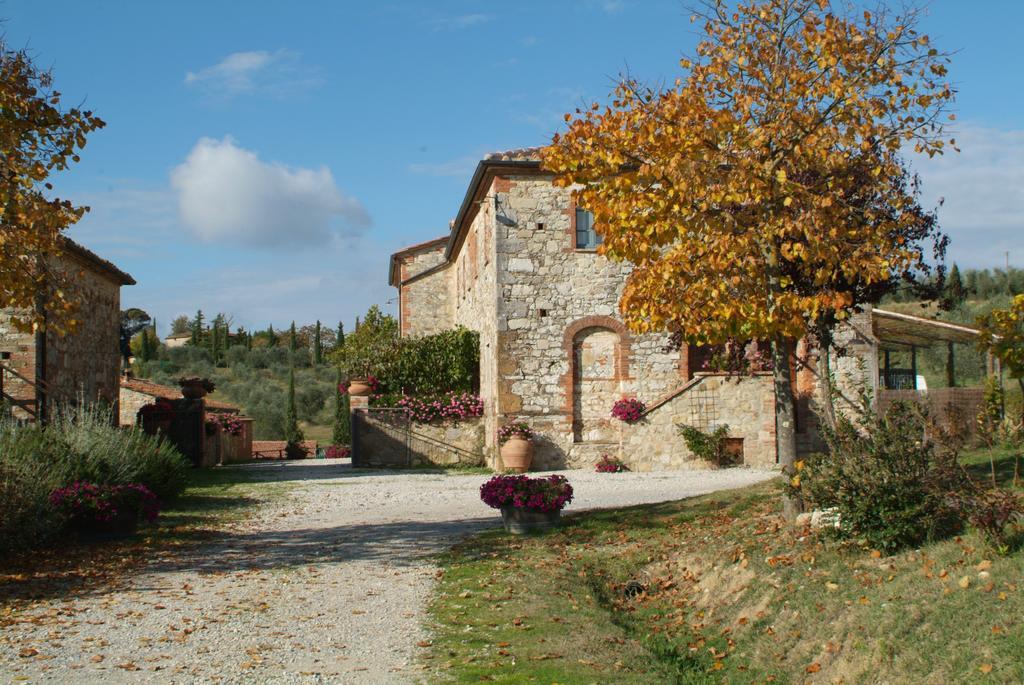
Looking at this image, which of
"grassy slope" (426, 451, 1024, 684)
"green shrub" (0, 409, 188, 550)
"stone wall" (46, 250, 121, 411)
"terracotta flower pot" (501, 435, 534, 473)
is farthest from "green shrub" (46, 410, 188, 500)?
"terracotta flower pot" (501, 435, 534, 473)

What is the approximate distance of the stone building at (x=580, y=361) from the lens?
19.5m

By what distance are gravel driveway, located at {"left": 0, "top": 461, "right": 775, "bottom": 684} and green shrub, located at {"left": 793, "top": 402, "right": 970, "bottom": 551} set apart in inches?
131

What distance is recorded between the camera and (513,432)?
63.7 feet

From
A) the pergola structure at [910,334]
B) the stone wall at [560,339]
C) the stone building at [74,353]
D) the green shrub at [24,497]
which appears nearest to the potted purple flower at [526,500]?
the green shrub at [24,497]

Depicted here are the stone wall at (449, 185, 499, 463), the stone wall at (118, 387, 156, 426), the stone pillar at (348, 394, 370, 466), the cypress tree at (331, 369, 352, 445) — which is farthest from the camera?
the cypress tree at (331, 369, 352, 445)

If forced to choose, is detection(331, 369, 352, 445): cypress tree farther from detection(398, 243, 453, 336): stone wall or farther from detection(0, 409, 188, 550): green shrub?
detection(0, 409, 188, 550): green shrub

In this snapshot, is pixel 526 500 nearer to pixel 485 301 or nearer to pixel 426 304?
pixel 485 301

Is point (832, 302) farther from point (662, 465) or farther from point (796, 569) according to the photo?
point (662, 465)

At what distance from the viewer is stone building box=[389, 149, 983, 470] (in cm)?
1948

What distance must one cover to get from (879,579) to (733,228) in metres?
3.95

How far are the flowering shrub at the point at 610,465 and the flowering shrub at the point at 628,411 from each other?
87cm

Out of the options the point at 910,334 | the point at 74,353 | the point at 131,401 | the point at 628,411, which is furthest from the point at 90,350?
the point at 910,334

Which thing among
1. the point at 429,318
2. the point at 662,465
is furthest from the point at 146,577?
the point at 429,318

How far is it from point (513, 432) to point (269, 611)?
39.5ft
